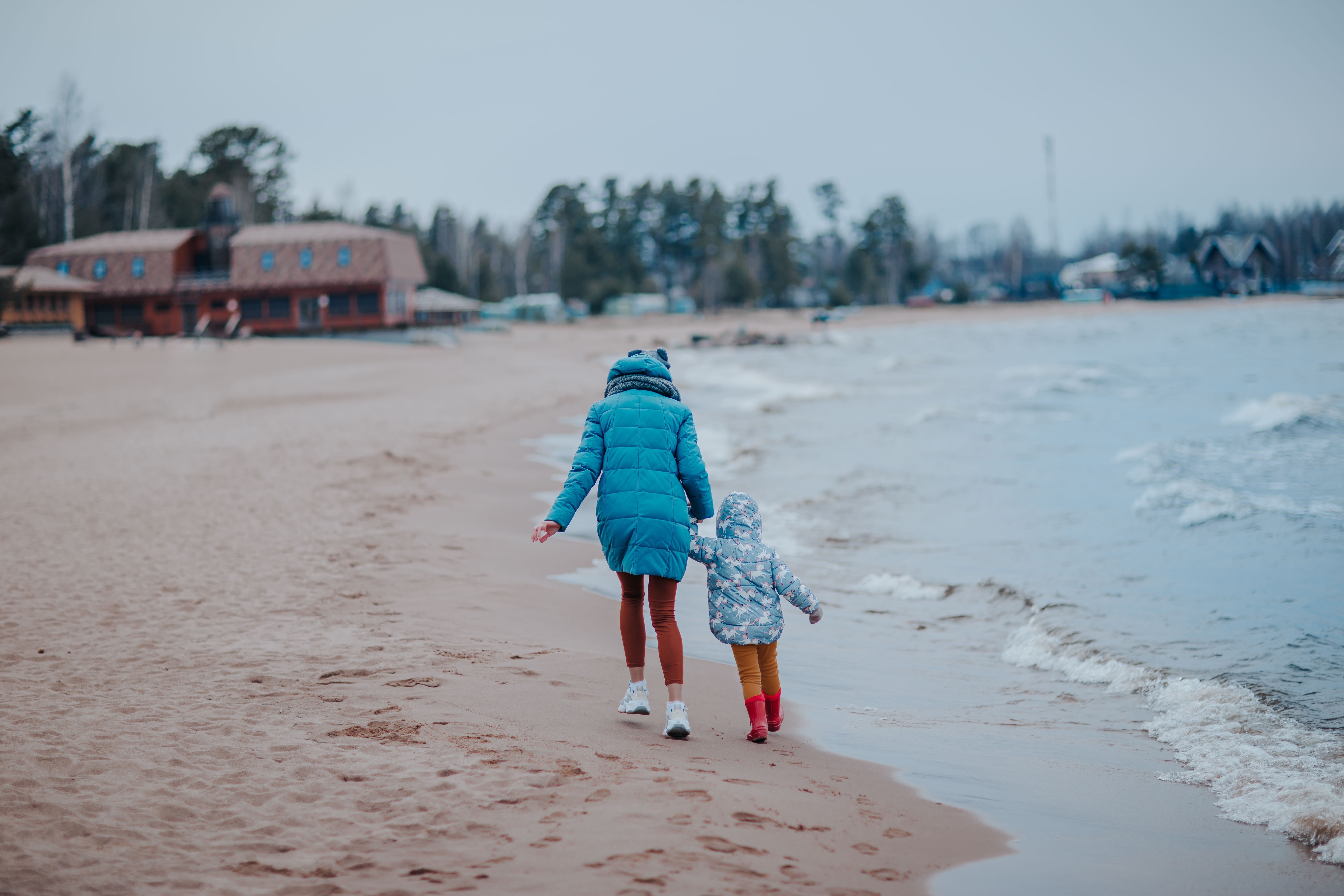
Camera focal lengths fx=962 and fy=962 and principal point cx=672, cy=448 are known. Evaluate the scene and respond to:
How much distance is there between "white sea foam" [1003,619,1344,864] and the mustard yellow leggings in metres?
2.00

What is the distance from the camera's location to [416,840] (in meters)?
3.22

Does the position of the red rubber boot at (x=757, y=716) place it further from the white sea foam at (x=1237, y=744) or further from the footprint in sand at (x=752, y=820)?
the white sea foam at (x=1237, y=744)

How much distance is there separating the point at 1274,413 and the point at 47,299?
50.8 m

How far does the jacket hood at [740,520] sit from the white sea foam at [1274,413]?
16243 millimetres

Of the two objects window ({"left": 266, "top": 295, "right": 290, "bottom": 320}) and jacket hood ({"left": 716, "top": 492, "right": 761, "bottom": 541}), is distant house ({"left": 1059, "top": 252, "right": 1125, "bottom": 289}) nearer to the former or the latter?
window ({"left": 266, "top": 295, "right": 290, "bottom": 320})

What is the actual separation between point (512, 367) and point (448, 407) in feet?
44.4

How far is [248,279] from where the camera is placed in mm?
49844

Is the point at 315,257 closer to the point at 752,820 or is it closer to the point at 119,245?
the point at 119,245

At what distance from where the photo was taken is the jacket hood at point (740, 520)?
460 centimetres

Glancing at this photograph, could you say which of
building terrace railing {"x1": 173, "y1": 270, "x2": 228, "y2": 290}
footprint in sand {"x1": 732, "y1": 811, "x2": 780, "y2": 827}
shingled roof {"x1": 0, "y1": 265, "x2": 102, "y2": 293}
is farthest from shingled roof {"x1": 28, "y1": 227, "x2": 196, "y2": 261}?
footprint in sand {"x1": 732, "y1": 811, "x2": 780, "y2": 827}

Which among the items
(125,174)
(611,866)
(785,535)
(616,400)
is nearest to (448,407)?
(785,535)

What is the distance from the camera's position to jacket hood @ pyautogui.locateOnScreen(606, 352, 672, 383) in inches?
176

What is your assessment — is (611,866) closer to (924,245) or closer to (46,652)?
(46,652)

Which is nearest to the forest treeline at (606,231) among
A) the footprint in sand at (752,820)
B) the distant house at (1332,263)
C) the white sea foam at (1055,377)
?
the distant house at (1332,263)
